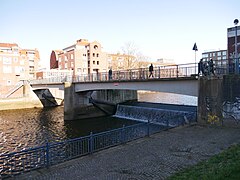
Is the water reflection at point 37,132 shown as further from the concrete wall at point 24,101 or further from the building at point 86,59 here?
the building at point 86,59

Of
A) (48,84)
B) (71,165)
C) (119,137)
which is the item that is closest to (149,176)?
(71,165)

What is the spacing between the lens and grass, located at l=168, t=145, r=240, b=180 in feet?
18.9

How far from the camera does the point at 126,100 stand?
3291 centimetres

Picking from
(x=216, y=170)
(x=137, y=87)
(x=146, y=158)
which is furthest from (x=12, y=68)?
(x=216, y=170)

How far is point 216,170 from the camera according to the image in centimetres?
630

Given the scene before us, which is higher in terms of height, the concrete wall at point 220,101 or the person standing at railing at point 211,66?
the person standing at railing at point 211,66

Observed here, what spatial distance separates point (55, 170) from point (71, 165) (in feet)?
2.07

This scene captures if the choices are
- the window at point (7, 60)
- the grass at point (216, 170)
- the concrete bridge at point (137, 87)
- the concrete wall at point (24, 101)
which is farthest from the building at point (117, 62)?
the grass at point (216, 170)

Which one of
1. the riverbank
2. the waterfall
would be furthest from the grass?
the riverbank

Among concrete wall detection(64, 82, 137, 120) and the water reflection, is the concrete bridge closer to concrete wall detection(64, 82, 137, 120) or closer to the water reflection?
concrete wall detection(64, 82, 137, 120)

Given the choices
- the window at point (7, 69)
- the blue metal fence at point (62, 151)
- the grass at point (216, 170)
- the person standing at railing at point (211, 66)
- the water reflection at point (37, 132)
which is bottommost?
the water reflection at point (37, 132)

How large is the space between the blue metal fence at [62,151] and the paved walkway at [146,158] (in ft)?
2.57

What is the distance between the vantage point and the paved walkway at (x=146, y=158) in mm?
7129

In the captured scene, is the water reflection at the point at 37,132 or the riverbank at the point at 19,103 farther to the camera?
Result: the riverbank at the point at 19,103
